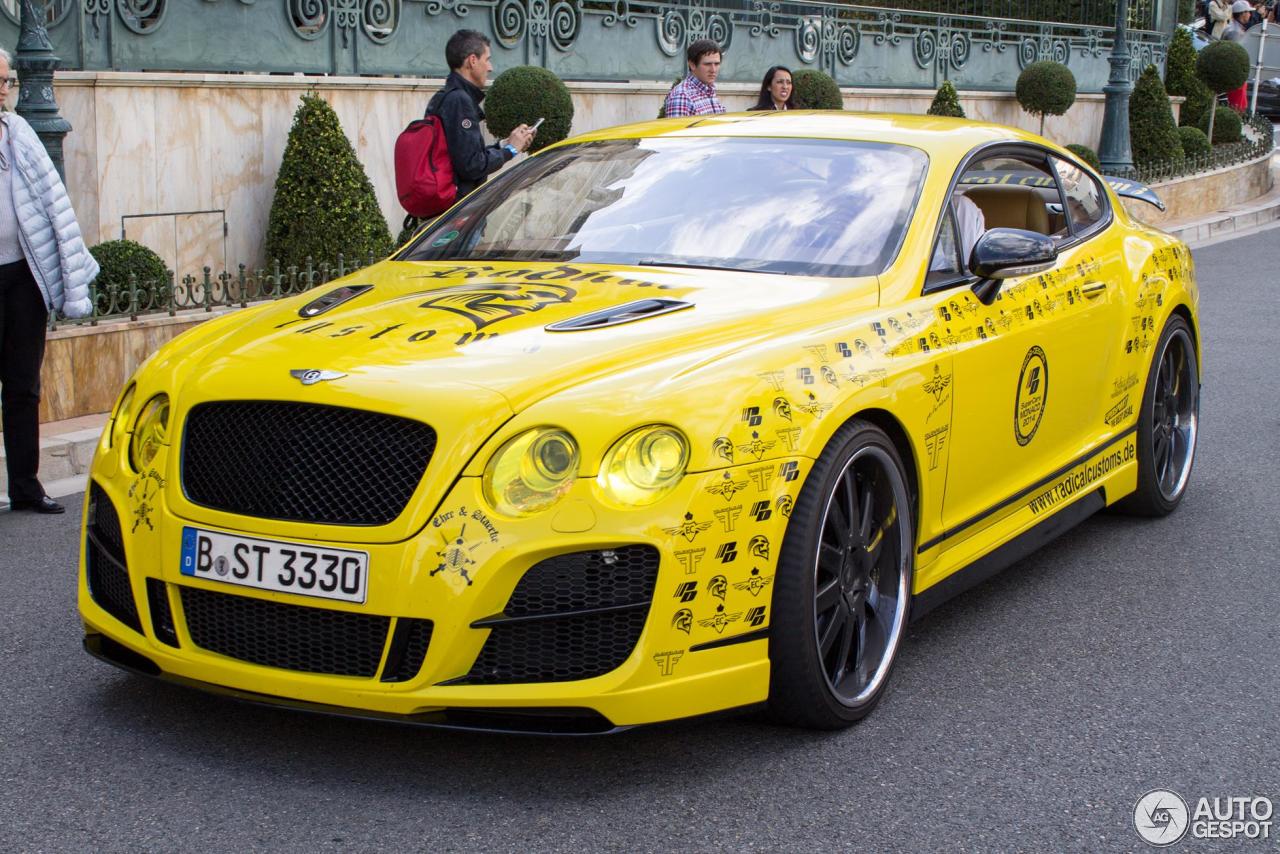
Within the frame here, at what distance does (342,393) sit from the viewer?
379cm

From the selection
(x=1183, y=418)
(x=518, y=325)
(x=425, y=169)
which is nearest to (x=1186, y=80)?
(x=425, y=169)

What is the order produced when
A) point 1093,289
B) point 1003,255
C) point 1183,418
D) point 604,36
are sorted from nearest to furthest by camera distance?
point 1003,255, point 1093,289, point 1183,418, point 604,36

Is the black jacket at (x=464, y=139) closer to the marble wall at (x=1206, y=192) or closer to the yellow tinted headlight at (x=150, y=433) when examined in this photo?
the yellow tinted headlight at (x=150, y=433)

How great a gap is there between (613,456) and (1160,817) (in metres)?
1.45

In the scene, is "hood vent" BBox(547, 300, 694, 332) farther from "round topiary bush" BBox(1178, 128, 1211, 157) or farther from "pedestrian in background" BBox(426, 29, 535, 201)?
"round topiary bush" BBox(1178, 128, 1211, 157)

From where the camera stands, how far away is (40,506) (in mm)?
6684

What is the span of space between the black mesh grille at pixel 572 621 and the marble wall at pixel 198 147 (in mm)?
8254

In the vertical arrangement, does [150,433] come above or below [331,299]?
below

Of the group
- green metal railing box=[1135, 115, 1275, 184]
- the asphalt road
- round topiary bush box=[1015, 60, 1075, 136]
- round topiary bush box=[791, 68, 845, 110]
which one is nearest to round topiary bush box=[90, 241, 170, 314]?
the asphalt road

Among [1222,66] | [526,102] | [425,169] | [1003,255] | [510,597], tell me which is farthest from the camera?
[1222,66]

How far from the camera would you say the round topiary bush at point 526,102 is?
14.0 metres

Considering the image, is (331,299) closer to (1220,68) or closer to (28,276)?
(28,276)

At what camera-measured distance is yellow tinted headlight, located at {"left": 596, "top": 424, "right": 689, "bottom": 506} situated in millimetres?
3643

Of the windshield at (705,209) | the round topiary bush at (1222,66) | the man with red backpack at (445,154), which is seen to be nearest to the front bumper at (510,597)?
the windshield at (705,209)
